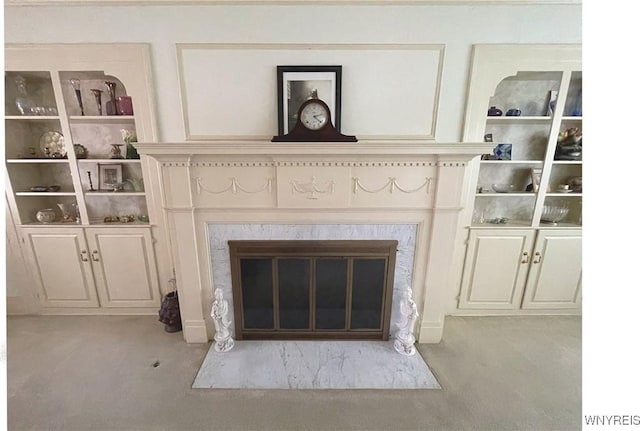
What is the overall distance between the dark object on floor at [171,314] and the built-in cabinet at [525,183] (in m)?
2.43

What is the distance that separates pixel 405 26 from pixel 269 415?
2613mm

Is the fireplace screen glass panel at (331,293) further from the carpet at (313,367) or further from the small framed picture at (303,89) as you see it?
the small framed picture at (303,89)

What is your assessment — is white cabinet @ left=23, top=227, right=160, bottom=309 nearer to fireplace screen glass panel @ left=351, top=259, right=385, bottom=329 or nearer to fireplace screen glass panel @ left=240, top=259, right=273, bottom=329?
fireplace screen glass panel @ left=240, top=259, right=273, bottom=329

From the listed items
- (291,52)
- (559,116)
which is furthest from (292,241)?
(559,116)

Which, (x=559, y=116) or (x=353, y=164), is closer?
(x=353, y=164)

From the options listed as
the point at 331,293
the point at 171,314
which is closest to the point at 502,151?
the point at 331,293

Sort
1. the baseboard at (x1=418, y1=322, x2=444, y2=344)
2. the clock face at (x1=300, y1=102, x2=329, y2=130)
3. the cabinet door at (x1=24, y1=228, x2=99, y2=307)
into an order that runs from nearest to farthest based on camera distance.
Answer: the clock face at (x1=300, y1=102, x2=329, y2=130) < the baseboard at (x1=418, y1=322, x2=444, y2=344) < the cabinet door at (x1=24, y1=228, x2=99, y2=307)

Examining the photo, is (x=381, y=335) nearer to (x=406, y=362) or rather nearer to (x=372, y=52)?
(x=406, y=362)

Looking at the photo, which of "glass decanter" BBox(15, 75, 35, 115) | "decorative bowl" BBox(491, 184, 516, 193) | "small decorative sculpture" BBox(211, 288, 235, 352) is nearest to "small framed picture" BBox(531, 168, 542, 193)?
"decorative bowl" BBox(491, 184, 516, 193)

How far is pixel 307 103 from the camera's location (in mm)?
1748

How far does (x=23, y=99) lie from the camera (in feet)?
6.93

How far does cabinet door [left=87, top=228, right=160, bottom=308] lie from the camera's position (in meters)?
2.23

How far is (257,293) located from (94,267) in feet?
4.87

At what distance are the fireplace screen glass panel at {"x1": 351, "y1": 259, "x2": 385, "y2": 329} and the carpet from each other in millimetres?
171
